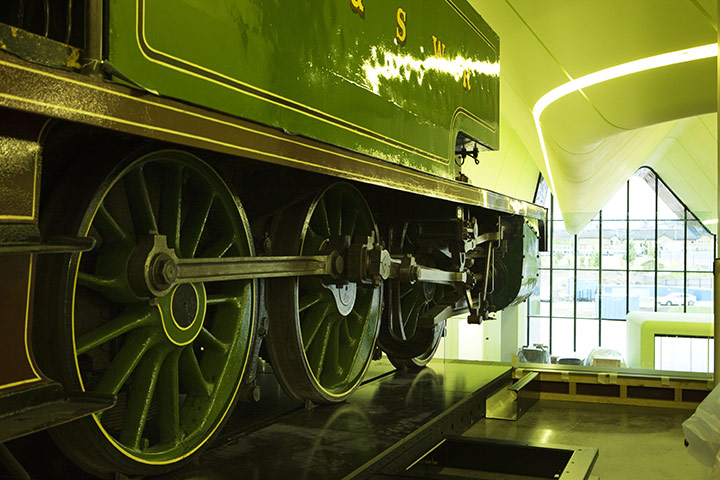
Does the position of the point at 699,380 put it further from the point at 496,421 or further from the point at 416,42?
the point at 416,42

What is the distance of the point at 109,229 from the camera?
2129 millimetres

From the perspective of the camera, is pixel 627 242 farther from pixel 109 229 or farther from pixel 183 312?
pixel 109 229

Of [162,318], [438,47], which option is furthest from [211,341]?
[438,47]

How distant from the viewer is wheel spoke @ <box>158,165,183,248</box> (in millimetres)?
2328

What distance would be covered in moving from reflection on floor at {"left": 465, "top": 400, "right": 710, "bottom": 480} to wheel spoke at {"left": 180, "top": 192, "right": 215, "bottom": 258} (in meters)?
2.34

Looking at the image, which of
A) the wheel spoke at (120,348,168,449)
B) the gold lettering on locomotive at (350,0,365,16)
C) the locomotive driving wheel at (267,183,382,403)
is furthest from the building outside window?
the wheel spoke at (120,348,168,449)

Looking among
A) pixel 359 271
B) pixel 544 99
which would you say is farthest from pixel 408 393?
pixel 544 99

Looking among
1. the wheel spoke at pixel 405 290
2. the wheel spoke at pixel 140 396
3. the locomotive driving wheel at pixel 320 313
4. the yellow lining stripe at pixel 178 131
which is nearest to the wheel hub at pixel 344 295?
the locomotive driving wheel at pixel 320 313

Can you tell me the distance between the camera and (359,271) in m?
3.11

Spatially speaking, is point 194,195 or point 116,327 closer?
point 116,327

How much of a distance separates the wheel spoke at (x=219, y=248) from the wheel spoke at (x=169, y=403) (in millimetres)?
380

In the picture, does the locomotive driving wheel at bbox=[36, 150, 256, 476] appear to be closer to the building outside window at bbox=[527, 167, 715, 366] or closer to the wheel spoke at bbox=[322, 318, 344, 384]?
the wheel spoke at bbox=[322, 318, 344, 384]

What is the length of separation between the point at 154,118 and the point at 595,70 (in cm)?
1013

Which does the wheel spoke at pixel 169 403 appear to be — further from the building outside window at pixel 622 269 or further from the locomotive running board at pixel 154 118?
the building outside window at pixel 622 269
